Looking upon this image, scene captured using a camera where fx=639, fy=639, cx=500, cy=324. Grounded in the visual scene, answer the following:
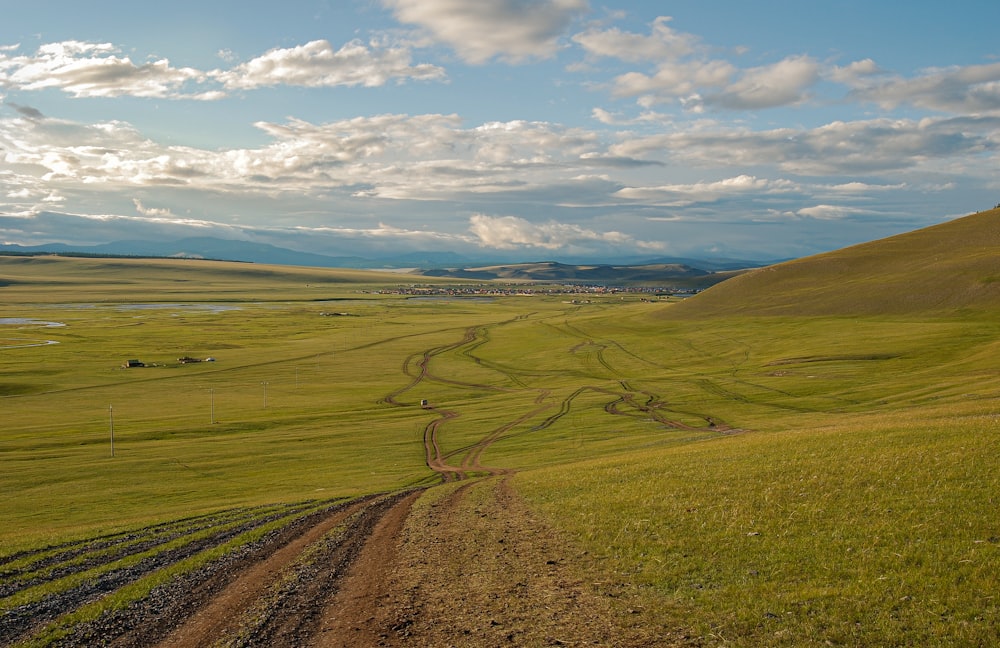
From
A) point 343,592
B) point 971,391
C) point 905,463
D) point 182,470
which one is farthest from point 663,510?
point 971,391

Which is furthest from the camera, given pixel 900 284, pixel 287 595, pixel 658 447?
pixel 900 284

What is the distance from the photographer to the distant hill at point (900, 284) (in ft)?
489

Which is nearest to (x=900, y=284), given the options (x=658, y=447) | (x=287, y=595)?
(x=658, y=447)

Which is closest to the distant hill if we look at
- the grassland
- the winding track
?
the grassland

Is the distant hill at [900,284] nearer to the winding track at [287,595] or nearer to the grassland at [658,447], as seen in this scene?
the grassland at [658,447]

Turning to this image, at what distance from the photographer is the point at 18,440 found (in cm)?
7450

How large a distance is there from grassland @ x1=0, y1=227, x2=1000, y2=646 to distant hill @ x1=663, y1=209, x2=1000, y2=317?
2174 mm

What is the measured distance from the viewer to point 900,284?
164750mm

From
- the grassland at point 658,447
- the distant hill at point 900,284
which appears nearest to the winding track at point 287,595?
the grassland at point 658,447

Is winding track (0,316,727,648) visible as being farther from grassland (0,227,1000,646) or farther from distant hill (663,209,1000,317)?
distant hill (663,209,1000,317)

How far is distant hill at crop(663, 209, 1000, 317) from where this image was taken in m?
149

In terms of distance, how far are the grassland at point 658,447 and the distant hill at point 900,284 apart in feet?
7.13

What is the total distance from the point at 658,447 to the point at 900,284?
14277 cm

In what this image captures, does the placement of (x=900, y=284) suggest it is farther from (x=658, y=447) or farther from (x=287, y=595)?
(x=287, y=595)
